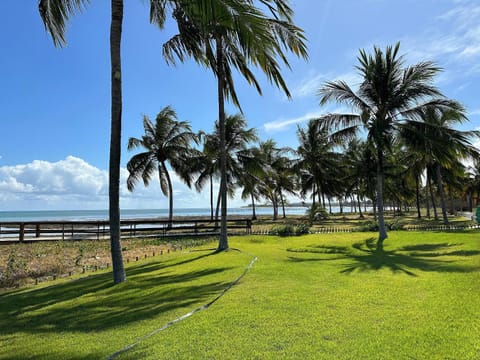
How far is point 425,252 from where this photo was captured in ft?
31.1

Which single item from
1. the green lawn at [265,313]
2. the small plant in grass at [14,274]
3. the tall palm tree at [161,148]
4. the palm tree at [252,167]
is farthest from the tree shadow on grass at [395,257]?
the tall palm tree at [161,148]

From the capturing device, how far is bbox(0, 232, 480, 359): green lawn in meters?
3.16

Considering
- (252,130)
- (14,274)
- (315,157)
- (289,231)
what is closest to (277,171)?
(315,157)

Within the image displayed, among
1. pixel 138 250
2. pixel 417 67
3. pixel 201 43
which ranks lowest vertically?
pixel 138 250

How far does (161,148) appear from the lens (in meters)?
23.1

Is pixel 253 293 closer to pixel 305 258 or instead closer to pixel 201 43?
pixel 305 258

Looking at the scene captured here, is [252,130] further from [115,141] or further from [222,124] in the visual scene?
[115,141]

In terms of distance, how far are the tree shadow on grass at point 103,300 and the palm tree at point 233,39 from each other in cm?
412

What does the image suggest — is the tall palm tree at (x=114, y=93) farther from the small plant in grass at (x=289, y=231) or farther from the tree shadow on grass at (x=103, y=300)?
the small plant in grass at (x=289, y=231)

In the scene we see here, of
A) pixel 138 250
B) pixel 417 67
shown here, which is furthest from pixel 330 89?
pixel 138 250

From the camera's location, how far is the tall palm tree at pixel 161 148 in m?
23.0

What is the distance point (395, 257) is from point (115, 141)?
24.7 feet

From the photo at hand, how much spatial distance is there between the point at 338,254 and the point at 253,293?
17.3ft

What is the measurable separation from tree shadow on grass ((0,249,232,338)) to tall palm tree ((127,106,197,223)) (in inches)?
635
